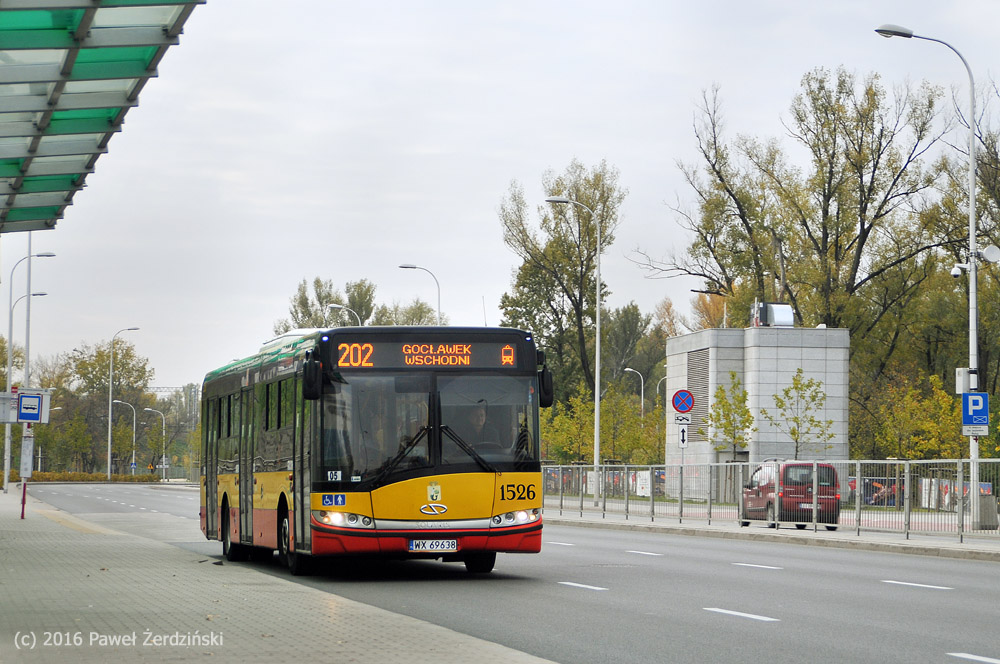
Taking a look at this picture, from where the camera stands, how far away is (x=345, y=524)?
53.6ft

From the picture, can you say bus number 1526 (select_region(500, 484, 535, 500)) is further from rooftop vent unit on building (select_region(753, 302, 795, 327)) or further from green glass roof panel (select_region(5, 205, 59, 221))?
rooftop vent unit on building (select_region(753, 302, 795, 327))

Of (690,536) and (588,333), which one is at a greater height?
(588,333)

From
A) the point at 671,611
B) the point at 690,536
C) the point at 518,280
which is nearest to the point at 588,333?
the point at 518,280

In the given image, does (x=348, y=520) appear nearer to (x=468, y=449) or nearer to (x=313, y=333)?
(x=468, y=449)

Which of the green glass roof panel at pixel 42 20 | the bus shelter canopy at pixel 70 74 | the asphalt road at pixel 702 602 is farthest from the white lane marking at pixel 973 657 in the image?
the green glass roof panel at pixel 42 20

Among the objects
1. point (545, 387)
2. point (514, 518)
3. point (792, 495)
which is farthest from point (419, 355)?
point (792, 495)

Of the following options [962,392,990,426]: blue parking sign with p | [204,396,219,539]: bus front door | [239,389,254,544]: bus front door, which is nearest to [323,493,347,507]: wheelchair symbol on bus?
[239,389,254,544]: bus front door

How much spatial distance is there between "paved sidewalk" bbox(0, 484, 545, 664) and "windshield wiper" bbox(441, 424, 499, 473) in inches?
97.2

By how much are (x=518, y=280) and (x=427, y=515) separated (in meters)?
61.6

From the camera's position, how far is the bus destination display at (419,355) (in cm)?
1684

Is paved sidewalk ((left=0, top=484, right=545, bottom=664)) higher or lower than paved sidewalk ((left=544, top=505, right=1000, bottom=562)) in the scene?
higher

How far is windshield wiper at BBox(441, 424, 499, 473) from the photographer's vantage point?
16.6 metres

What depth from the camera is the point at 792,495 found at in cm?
3109

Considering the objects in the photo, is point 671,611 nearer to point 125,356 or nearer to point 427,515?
point 427,515
